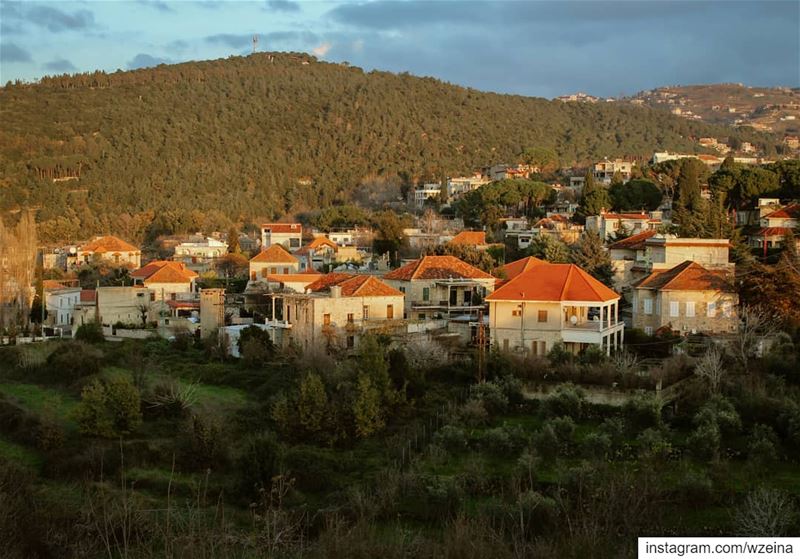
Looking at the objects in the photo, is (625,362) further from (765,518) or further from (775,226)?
(775,226)

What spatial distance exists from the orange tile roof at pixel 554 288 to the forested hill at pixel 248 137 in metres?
41.9

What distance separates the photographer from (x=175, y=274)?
3700 cm

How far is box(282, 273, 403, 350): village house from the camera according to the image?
83.4ft

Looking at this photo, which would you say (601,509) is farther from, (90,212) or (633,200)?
(90,212)

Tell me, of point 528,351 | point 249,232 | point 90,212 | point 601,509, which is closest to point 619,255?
point 528,351

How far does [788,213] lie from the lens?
36.5 m

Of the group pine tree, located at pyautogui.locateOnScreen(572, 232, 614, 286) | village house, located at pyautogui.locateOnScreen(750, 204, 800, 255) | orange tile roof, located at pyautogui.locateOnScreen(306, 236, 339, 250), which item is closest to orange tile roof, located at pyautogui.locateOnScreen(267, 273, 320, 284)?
pine tree, located at pyautogui.locateOnScreen(572, 232, 614, 286)

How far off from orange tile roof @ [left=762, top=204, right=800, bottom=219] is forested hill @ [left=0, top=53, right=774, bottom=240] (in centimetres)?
3965

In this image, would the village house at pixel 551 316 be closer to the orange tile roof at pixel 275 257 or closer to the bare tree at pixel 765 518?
the bare tree at pixel 765 518

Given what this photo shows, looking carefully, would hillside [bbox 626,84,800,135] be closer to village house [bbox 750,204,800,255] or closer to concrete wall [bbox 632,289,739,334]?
village house [bbox 750,204,800,255]

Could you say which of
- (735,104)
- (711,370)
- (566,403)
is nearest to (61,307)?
(566,403)

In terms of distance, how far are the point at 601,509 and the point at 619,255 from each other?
1011 inches

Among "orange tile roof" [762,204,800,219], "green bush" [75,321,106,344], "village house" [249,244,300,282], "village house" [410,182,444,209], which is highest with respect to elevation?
"village house" [410,182,444,209]

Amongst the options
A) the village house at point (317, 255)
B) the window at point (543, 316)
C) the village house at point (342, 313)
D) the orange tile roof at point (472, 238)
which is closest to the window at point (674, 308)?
the window at point (543, 316)
